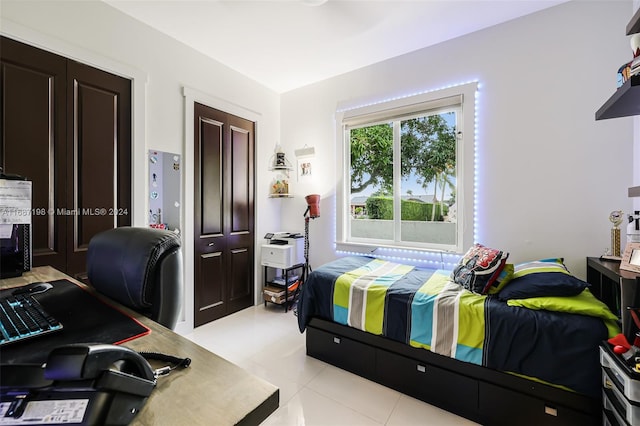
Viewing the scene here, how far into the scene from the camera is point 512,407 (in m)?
1.53

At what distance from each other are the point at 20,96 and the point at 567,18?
4103mm

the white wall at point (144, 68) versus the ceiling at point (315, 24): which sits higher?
the ceiling at point (315, 24)

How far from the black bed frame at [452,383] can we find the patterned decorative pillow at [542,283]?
482 mm

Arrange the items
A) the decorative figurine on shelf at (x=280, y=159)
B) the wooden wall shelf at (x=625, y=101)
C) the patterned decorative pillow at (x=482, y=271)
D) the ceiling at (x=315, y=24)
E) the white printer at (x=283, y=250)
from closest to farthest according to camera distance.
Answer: the wooden wall shelf at (x=625, y=101) < the patterned decorative pillow at (x=482, y=271) < the ceiling at (x=315, y=24) < the white printer at (x=283, y=250) < the decorative figurine on shelf at (x=280, y=159)

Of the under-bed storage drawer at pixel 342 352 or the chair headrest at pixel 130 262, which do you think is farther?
the under-bed storage drawer at pixel 342 352

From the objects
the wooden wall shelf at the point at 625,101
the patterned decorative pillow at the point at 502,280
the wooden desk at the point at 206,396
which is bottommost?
the patterned decorative pillow at the point at 502,280

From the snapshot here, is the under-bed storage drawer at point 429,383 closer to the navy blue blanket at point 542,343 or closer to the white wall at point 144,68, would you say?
the navy blue blanket at point 542,343

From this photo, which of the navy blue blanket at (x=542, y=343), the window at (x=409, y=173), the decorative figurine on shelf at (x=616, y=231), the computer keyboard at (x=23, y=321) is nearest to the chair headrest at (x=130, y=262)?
the computer keyboard at (x=23, y=321)

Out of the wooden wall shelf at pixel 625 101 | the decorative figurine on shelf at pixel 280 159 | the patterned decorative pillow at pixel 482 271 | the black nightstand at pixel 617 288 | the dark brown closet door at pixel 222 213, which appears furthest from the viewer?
the decorative figurine on shelf at pixel 280 159

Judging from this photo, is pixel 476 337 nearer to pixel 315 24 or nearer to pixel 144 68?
pixel 315 24

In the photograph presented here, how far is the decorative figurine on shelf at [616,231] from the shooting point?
186 cm

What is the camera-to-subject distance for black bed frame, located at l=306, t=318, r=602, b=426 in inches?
56.2

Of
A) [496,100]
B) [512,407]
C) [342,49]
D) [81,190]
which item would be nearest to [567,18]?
[496,100]

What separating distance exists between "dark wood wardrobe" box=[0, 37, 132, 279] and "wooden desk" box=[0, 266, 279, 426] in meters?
1.90
